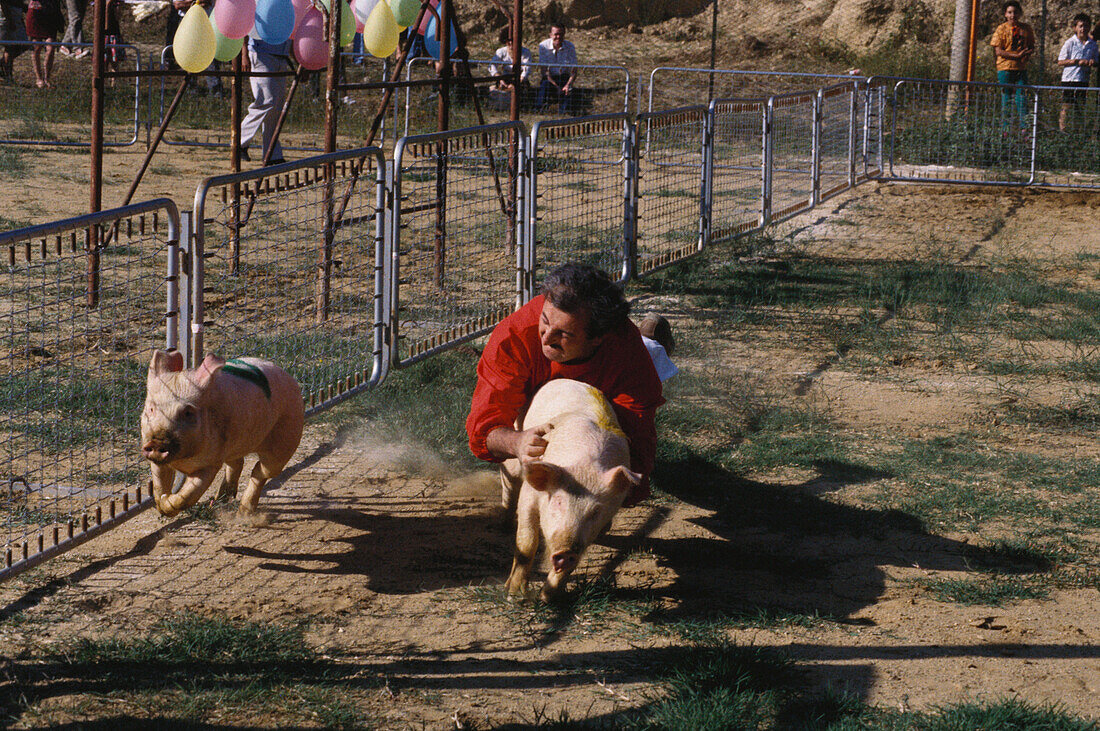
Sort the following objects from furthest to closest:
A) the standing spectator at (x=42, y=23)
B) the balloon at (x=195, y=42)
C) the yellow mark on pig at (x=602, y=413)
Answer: the standing spectator at (x=42, y=23)
the balloon at (x=195, y=42)
the yellow mark on pig at (x=602, y=413)

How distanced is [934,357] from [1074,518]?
9.27 ft

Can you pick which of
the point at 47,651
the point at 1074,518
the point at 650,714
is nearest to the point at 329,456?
the point at 47,651

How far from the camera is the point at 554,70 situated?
20.3m

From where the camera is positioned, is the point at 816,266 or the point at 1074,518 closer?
the point at 1074,518

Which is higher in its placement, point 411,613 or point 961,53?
point 961,53

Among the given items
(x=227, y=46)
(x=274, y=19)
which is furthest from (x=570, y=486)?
(x=227, y=46)

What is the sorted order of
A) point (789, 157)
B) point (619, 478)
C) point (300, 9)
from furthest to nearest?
point (789, 157) < point (300, 9) < point (619, 478)

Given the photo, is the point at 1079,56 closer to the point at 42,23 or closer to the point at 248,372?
the point at 42,23

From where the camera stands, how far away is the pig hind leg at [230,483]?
16.3 ft

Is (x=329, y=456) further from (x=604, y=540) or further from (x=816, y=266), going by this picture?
(x=816, y=266)

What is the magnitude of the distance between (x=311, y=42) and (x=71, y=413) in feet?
18.3

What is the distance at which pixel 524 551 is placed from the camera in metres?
4.41

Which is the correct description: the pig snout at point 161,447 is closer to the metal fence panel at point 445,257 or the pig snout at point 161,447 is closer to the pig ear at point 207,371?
the pig ear at point 207,371

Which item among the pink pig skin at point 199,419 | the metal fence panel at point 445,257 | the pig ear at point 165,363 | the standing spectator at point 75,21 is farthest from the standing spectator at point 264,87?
the standing spectator at point 75,21
